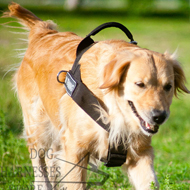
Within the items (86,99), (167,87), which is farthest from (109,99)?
(167,87)

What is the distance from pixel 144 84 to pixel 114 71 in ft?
0.94

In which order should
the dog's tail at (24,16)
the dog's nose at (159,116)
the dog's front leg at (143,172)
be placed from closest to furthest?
the dog's nose at (159,116), the dog's front leg at (143,172), the dog's tail at (24,16)

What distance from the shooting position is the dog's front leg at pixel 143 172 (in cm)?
315

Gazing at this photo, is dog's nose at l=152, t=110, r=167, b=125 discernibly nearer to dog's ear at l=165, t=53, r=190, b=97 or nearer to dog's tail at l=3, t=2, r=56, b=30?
dog's ear at l=165, t=53, r=190, b=97

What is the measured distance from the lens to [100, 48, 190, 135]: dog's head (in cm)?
270

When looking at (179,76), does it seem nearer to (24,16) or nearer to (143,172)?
(143,172)

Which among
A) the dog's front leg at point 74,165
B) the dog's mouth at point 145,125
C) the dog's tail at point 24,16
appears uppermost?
the dog's mouth at point 145,125

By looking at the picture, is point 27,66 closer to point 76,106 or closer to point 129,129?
point 76,106

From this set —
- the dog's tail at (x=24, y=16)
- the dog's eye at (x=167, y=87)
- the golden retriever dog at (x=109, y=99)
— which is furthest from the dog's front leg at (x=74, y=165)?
the dog's tail at (x=24, y=16)

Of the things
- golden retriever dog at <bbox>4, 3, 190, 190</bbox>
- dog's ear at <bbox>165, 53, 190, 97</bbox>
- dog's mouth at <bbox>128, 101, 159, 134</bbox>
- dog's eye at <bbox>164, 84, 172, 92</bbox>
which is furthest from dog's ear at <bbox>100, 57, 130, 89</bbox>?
dog's ear at <bbox>165, 53, 190, 97</bbox>

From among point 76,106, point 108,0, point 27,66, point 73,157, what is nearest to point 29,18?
point 27,66

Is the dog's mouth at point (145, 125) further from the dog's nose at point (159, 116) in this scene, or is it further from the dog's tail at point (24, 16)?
the dog's tail at point (24, 16)

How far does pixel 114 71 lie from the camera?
9.32 ft

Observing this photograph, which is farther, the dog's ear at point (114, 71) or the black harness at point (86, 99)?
the black harness at point (86, 99)
